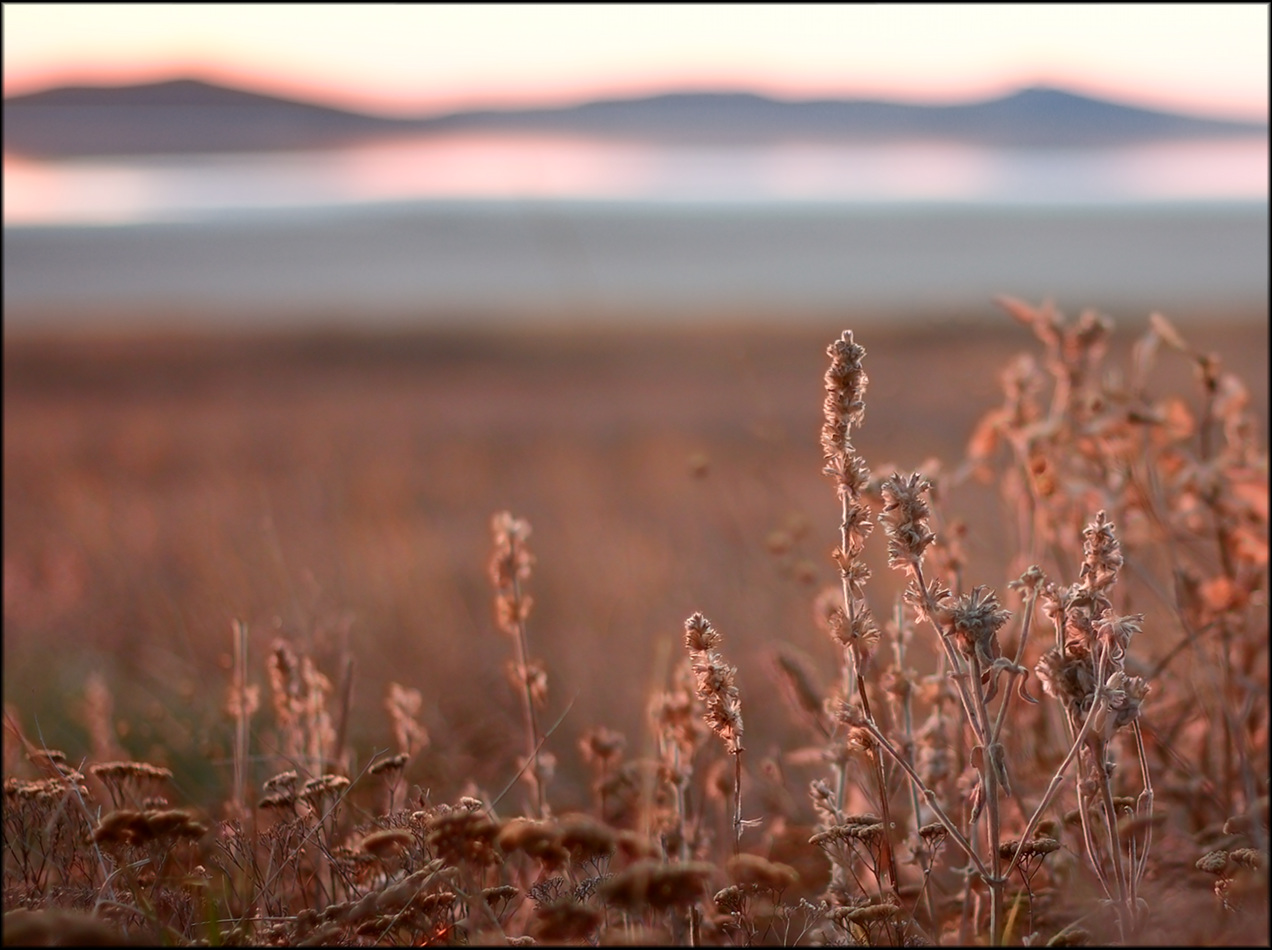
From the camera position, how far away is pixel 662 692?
1.97m

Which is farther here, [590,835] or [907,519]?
[907,519]

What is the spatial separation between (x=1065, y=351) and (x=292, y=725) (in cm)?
167

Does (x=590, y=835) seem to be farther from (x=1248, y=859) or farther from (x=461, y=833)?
(x=1248, y=859)

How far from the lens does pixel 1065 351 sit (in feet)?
7.89

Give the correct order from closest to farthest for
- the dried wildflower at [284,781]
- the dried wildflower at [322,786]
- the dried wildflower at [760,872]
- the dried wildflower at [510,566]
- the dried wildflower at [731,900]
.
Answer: the dried wildflower at [760,872] → the dried wildflower at [731,900] → the dried wildflower at [322,786] → the dried wildflower at [284,781] → the dried wildflower at [510,566]

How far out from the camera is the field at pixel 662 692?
4.56 ft

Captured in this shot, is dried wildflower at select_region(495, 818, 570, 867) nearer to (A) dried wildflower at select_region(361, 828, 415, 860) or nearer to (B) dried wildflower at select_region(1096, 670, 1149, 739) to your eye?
(A) dried wildflower at select_region(361, 828, 415, 860)

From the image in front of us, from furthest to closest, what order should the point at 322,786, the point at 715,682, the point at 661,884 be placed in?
the point at 322,786
the point at 715,682
the point at 661,884

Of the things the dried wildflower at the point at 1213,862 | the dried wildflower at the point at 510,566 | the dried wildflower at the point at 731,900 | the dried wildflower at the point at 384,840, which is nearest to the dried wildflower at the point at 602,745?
the dried wildflower at the point at 510,566

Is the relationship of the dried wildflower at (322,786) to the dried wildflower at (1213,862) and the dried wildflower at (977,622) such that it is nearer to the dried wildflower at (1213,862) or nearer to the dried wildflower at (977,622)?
the dried wildflower at (977,622)

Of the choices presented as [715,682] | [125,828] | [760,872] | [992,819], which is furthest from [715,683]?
[125,828]

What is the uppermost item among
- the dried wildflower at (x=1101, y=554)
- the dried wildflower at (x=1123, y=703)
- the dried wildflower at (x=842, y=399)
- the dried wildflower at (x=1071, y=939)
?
the dried wildflower at (x=842, y=399)

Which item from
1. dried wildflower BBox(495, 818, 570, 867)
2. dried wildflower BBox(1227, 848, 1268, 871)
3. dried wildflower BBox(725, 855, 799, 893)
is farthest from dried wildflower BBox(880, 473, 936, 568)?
dried wildflower BBox(1227, 848, 1268, 871)

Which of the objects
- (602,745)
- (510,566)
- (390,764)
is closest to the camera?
(390,764)
